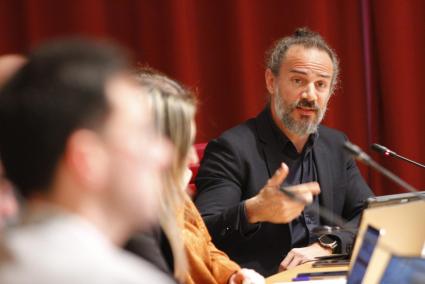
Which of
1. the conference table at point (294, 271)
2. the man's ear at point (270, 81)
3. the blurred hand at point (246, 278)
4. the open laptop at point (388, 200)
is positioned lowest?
the conference table at point (294, 271)

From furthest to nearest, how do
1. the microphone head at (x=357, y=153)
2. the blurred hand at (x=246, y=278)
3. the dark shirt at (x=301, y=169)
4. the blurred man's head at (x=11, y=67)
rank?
the dark shirt at (x=301, y=169) < the blurred hand at (x=246, y=278) < the microphone head at (x=357, y=153) < the blurred man's head at (x=11, y=67)

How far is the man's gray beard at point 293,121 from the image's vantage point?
105 inches

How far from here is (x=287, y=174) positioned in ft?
7.80

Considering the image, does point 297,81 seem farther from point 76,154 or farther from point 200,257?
point 76,154

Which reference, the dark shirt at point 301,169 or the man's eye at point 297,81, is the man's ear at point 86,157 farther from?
the man's eye at point 297,81

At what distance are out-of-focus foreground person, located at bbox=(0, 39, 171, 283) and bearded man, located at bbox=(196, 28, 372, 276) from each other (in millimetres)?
1348

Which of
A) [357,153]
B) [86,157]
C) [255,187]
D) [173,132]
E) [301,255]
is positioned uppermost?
[86,157]

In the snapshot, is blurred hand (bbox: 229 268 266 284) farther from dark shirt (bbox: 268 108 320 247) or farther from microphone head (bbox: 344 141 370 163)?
dark shirt (bbox: 268 108 320 247)

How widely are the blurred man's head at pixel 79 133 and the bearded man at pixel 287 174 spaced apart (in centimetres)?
135

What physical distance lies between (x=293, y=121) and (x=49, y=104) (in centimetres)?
193

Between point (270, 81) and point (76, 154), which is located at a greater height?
point (76, 154)

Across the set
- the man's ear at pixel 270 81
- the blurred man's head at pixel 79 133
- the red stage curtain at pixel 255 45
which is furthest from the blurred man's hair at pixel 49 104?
the red stage curtain at pixel 255 45

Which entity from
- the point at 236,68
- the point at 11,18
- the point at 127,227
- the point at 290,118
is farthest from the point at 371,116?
the point at 127,227

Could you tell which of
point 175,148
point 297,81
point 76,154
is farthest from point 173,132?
point 297,81
